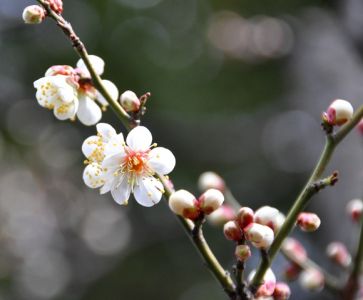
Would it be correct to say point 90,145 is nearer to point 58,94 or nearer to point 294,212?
point 58,94

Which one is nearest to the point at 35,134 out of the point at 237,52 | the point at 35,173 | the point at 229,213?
the point at 35,173

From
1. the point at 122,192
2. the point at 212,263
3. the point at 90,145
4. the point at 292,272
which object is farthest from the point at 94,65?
the point at 292,272

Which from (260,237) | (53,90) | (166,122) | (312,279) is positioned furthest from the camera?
(166,122)

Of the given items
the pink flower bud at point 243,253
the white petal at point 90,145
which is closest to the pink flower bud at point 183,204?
the pink flower bud at point 243,253

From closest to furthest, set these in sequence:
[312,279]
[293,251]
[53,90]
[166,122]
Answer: [53,90] → [312,279] → [293,251] → [166,122]

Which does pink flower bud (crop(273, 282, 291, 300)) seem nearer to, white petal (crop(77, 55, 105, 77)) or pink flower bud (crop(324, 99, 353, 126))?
pink flower bud (crop(324, 99, 353, 126))

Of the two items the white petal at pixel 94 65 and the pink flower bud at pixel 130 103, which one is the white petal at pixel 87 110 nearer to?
the white petal at pixel 94 65

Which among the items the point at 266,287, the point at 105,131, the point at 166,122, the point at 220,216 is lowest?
the point at 166,122

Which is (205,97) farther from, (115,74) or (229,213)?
(229,213)
